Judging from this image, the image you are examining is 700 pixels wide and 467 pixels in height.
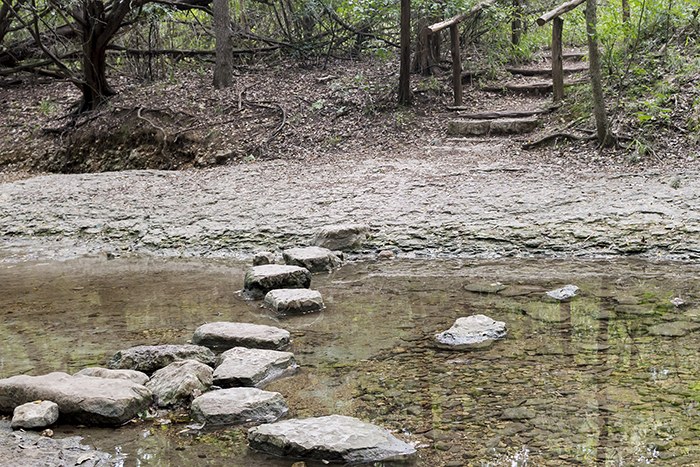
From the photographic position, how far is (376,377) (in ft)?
11.3

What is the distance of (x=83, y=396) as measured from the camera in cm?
302

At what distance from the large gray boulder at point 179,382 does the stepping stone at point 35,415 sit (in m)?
0.54

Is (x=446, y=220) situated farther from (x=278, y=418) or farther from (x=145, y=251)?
(x=278, y=418)

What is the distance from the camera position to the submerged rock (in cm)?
475

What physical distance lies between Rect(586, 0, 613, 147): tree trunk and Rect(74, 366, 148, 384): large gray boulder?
7.66 metres

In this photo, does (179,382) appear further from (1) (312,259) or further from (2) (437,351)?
(1) (312,259)

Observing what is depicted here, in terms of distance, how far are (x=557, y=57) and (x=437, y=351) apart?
8439mm

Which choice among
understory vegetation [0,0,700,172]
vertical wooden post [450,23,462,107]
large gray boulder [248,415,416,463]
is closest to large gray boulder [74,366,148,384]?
large gray boulder [248,415,416,463]

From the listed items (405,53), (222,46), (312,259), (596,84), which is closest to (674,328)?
(312,259)

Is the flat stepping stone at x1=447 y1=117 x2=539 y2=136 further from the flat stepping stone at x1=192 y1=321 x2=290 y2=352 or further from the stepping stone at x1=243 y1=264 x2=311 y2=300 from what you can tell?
the flat stepping stone at x1=192 y1=321 x2=290 y2=352

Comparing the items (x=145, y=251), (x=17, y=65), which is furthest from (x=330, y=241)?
(x=17, y=65)

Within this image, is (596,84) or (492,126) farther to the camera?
(492,126)

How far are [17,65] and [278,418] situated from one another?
49.7ft

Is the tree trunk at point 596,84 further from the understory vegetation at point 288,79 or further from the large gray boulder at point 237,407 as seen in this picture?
the large gray boulder at point 237,407
